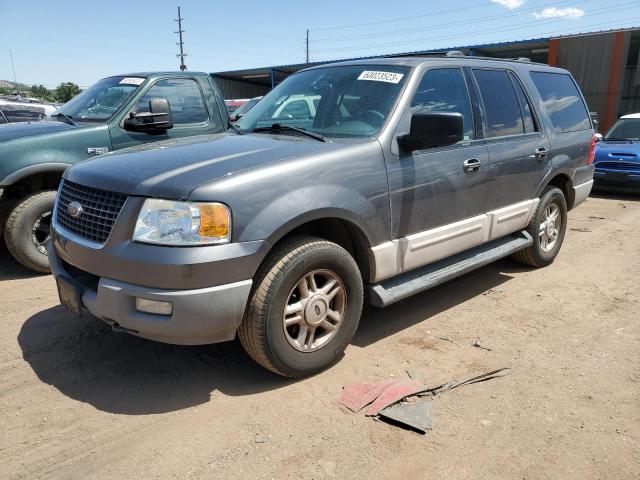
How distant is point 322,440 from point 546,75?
451 centimetres

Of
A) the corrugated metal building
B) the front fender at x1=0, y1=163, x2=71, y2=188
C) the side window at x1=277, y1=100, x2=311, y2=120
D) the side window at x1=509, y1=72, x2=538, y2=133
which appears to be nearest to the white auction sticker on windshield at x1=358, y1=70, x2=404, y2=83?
the side window at x1=277, y1=100, x2=311, y2=120

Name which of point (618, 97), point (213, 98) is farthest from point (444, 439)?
point (618, 97)

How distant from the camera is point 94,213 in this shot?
2951 mm

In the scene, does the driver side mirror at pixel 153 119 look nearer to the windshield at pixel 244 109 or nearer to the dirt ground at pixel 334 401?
the windshield at pixel 244 109

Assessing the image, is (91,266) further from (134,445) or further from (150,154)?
(134,445)

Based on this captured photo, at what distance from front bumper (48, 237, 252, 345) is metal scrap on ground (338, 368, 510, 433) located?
83 centimetres

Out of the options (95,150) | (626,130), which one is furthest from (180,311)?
(626,130)

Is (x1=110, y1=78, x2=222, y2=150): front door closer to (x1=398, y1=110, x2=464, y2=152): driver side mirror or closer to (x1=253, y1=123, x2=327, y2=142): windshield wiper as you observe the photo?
(x1=253, y1=123, x2=327, y2=142): windshield wiper

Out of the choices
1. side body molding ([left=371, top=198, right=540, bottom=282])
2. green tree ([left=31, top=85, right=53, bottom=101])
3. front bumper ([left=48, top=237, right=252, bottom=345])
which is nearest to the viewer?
front bumper ([left=48, top=237, right=252, bottom=345])

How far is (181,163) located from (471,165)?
224cm

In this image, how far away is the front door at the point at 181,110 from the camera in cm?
553

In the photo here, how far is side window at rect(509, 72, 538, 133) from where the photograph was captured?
481cm

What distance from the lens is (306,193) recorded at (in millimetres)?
2959

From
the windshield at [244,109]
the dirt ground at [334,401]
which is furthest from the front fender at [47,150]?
the windshield at [244,109]
